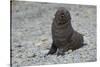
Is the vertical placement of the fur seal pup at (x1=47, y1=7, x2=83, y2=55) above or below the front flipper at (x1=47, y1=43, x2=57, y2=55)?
above

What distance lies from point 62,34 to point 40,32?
0.29 m

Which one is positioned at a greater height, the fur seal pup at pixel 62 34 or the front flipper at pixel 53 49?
the fur seal pup at pixel 62 34

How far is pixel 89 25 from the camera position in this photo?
2090mm

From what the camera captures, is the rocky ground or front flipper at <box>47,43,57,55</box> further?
front flipper at <box>47,43,57,55</box>

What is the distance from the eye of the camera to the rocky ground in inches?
70.1

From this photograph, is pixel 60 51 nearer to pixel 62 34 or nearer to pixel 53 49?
pixel 53 49

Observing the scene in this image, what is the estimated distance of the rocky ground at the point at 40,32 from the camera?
5.84 ft

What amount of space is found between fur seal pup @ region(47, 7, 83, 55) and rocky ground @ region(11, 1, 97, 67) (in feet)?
0.18

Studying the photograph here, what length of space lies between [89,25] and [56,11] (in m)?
0.52

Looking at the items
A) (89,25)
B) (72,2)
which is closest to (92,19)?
(89,25)

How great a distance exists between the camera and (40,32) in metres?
1.88

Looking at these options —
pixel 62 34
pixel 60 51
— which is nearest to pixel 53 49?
pixel 60 51

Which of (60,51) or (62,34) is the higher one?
(62,34)

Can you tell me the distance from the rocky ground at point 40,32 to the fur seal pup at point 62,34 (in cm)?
5
